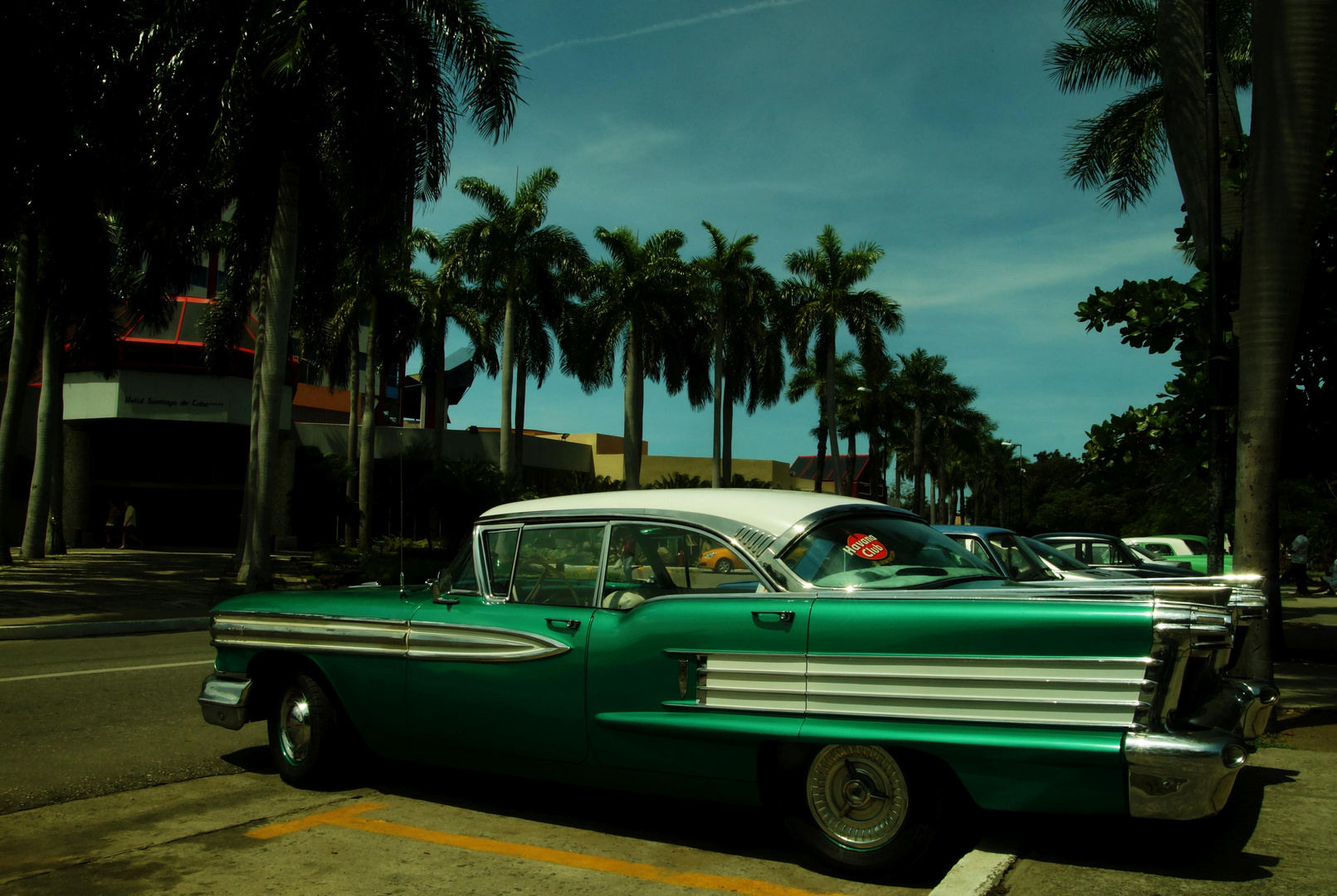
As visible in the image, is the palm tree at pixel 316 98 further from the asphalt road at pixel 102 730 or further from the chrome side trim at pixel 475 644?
the chrome side trim at pixel 475 644

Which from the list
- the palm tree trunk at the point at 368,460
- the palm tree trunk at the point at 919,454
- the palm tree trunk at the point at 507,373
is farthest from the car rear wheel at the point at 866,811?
the palm tree trunk at the point at 919,454

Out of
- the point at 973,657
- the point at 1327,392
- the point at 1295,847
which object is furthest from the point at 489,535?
the point at 1327,392

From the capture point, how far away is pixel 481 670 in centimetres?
488

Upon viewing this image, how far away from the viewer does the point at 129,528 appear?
35.4 m

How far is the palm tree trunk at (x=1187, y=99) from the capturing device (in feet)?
30.1

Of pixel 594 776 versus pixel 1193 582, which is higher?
pixel 1193 582

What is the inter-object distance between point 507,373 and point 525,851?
34555mm

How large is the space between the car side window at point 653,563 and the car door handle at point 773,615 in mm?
544

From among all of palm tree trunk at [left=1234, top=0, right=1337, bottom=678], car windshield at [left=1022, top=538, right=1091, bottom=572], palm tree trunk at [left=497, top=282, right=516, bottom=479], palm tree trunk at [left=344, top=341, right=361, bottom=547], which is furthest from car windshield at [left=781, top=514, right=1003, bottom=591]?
palm tree trunk at [left=344, top=341, right=361, bottom=547]

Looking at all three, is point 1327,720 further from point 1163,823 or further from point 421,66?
point 421,66

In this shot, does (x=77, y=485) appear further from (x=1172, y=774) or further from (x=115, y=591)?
(x=1172, y=774)

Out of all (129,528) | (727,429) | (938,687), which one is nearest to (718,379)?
(727,429)

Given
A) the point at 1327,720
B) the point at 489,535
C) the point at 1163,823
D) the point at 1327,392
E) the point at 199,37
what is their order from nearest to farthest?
the point at 1163,823
the point at 489,535
the point at 1327,720
the point at 1327,392
the point at 199,37

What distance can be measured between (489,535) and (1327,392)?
813 cm
